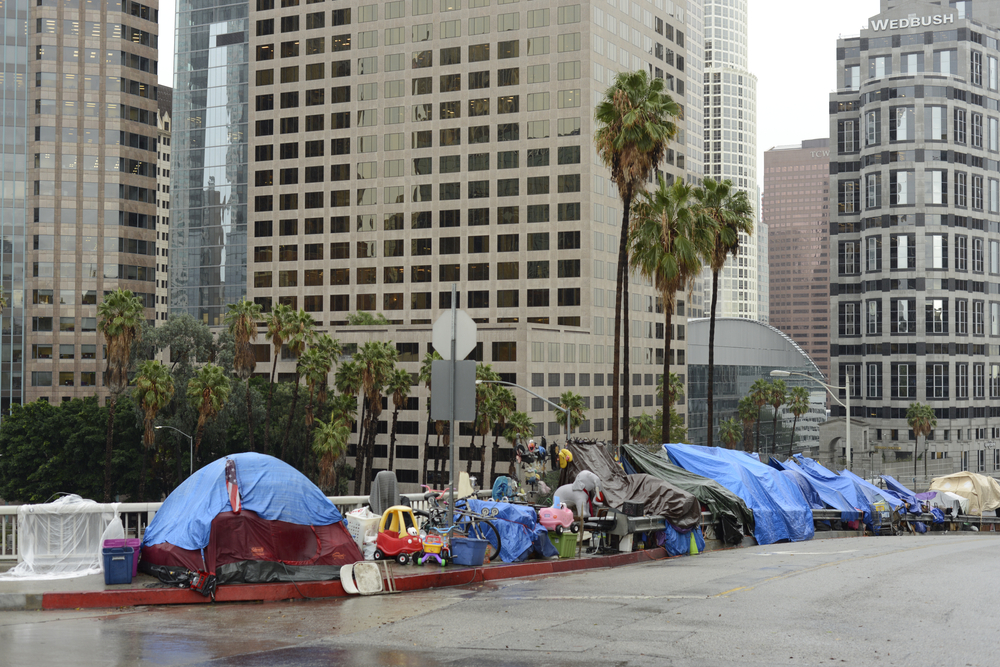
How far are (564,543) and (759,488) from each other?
9.68 meters

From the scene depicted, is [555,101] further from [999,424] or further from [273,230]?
[999,424]

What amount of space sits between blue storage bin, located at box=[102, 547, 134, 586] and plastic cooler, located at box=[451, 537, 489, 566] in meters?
4.86

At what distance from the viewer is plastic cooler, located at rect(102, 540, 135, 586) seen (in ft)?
43.7

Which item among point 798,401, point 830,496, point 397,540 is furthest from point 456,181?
point 397,540

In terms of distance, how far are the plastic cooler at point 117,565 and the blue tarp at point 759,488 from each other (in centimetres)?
1488

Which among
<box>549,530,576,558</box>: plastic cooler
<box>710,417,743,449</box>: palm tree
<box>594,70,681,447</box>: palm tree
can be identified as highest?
<box>594,70,681,447</box>: palm tree

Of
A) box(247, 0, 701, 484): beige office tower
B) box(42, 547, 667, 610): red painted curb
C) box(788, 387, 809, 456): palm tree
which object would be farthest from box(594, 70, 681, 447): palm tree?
box(788, 387, 809, 456): palm tree

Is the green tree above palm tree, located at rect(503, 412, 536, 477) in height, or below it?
below

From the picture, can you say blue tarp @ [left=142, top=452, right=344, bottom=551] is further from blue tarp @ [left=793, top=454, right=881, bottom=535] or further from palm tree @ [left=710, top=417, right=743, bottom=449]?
palm tree @ [left=710, top=417, right=743, bottom=449]

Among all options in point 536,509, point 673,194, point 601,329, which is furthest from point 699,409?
point 536,509

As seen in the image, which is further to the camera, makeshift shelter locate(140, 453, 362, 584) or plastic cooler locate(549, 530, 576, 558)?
plastic cooler locate(549, 530, 576, 558)

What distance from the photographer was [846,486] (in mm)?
30922

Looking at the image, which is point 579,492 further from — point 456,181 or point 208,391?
point 456,181

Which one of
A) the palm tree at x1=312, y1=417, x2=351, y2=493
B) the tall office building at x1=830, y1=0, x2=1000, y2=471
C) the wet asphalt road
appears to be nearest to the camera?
the wet asphalt road
